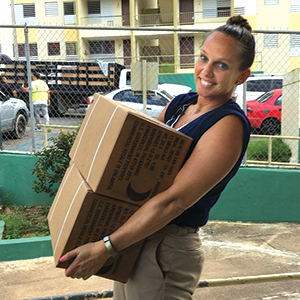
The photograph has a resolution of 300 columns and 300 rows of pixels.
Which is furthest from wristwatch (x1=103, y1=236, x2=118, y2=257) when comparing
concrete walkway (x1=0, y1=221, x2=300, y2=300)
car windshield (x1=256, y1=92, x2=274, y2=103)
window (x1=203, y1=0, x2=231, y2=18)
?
window (x1=203, y1=0, x2=231, y2=18)

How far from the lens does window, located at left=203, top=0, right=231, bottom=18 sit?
27.4 metres

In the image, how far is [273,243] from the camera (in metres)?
4.95

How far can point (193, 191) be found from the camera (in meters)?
1.59

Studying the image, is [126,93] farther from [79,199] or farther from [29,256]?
[79,199]

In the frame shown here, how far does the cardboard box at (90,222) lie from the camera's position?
1.65 meters

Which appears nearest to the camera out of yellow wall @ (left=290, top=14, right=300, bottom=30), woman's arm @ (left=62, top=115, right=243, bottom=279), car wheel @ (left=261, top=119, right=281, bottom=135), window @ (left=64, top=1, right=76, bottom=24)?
woman's arm @ (left=62, top=115, right=243, bottom=279)

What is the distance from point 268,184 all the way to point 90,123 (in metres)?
3.99

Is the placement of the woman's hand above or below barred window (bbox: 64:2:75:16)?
below

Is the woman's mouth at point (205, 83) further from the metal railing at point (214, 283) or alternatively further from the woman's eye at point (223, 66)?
the metal railing at point (214, 283)

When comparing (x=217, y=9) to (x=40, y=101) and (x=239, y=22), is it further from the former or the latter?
(x=239, y=22)

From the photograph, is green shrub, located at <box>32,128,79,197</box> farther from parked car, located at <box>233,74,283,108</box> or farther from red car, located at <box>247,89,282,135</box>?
parked car, located at <box>233,74,283,108</box>

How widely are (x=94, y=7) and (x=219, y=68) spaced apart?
2946cm

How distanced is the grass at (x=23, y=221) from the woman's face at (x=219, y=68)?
376cm

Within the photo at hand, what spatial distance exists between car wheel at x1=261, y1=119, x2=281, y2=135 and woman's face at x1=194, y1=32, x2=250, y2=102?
733cm
